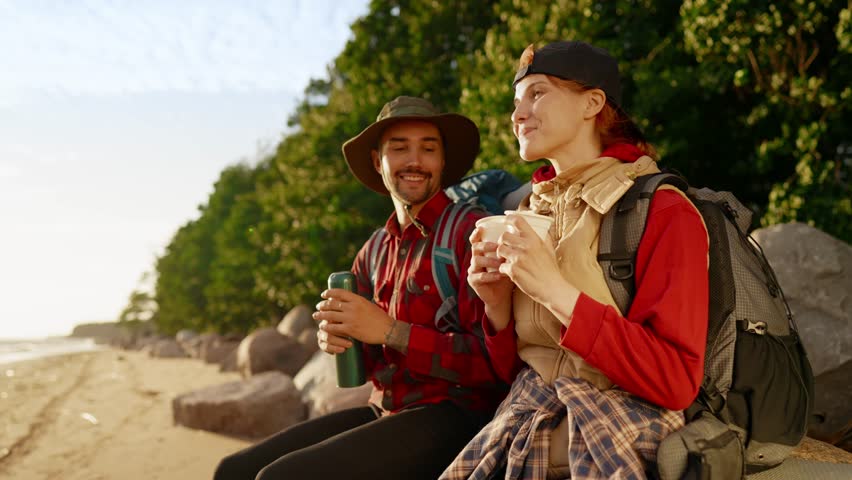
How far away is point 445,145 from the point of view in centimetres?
338

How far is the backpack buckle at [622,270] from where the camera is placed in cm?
182

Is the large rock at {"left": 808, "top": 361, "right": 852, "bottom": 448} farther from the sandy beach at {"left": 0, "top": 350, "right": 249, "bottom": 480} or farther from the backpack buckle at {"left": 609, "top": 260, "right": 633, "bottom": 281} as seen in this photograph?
the sandy beach at {"left": 0, "top": 350, "right": 249, "bottom": 480}

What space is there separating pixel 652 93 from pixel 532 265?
29.2 feet

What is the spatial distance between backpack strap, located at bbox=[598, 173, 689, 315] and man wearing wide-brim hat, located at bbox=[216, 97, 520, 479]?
0.50 meters

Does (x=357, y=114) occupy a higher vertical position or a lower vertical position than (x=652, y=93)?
higher

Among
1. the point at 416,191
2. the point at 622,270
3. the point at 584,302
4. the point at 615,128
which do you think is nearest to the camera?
the point at 584,302

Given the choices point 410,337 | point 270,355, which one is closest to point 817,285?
point 410,337

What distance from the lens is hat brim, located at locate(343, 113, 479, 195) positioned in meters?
3.19

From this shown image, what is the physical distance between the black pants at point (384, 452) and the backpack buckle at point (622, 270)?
Result: 3.91 feet

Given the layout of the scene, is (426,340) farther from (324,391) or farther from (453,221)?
(324,391)

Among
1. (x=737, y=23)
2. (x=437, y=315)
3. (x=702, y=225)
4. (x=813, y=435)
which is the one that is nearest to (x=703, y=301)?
(x=702, y=225)

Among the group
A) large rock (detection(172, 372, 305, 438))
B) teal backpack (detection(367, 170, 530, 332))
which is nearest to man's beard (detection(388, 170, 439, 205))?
teal backpack (detection(367, 170, 530, 332))

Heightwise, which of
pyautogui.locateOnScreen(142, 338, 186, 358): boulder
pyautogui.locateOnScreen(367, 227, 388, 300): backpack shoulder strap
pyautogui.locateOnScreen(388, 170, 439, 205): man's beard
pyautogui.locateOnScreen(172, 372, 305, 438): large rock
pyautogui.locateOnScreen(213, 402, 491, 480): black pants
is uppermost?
pyautogui.locateOnScreen(388, 170, 439, 205): man's beard

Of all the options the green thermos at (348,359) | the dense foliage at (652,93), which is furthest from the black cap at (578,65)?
the dense foliage at (652,93)
